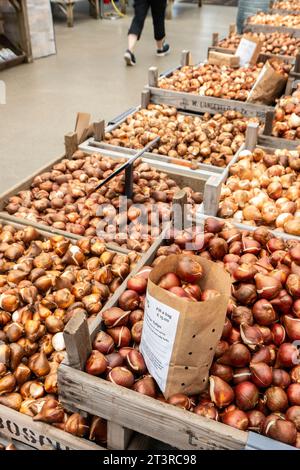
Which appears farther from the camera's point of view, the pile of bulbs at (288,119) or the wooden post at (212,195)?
the pile of bulbs at (288,119)

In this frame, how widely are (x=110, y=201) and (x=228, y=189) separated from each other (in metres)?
0.61

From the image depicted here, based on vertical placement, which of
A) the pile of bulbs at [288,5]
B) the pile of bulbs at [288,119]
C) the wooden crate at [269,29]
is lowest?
the pile of bulbs at [288,119]

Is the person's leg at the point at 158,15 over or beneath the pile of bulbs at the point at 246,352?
over

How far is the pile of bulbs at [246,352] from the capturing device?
3.78ft

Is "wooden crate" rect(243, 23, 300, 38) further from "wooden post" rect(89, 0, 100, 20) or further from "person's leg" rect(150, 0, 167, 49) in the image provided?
"wooden post" rect(89, 0, 100, 20)

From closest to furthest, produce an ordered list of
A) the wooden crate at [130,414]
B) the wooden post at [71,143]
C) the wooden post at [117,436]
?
the wooden crate at [130,414], the wooden post at [117,436], the wooden post at [71,143]

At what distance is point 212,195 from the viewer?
189 cm

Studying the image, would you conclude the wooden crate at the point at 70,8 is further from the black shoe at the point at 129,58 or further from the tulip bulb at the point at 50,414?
the tulip bulb at the point at 50,414

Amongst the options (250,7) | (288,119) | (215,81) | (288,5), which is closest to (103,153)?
(288,119)

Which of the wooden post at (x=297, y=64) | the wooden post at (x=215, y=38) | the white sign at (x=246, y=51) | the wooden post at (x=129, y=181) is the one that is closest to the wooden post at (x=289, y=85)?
the wooden post at (x=297, y=64)

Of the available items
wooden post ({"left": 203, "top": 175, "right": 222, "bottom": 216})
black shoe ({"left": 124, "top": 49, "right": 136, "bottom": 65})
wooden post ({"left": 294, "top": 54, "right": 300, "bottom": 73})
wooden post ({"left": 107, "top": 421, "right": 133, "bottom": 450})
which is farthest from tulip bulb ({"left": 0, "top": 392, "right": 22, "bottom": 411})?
black shoe ({"left": 124, "top": 49, "right": 136, "bottom": 65})

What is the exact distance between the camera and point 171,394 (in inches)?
44.8

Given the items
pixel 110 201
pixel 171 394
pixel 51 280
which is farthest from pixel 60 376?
pixel 110 201

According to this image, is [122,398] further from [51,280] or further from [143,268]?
[51,280]
